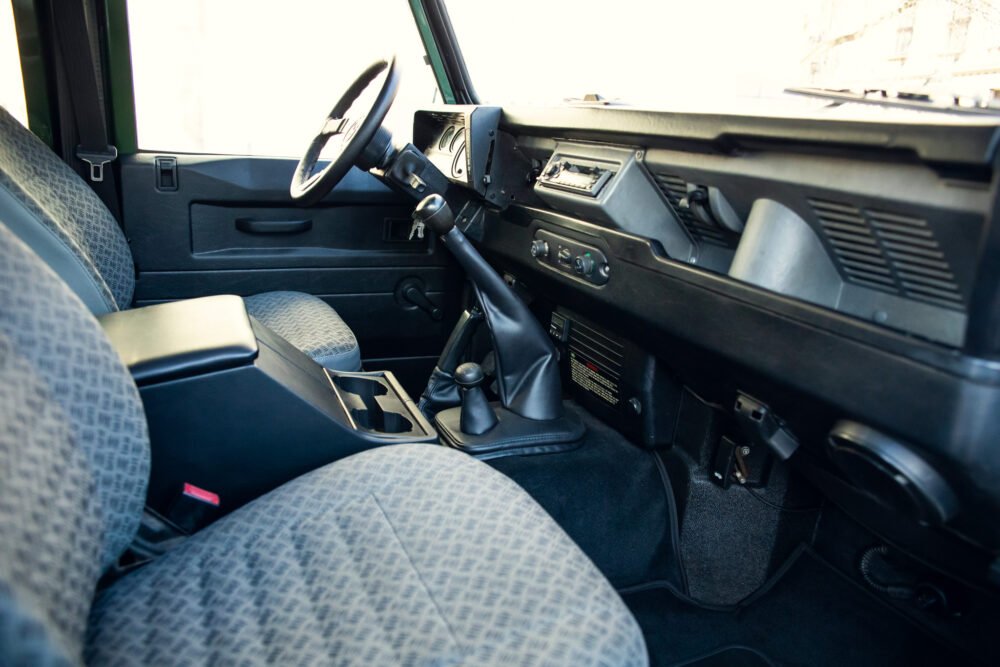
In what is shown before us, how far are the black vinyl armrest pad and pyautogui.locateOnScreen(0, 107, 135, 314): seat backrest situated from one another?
0.70 ft

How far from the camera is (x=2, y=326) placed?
68 centimetres

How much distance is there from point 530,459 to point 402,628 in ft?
3.14

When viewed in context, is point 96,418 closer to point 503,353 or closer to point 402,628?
point 402,628

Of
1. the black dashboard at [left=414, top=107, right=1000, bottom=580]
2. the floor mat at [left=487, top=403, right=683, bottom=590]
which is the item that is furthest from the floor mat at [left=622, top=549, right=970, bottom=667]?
the black dashboard at [left=414, top=107, right=1000, bottom=580]

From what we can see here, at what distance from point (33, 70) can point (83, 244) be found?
69 cm

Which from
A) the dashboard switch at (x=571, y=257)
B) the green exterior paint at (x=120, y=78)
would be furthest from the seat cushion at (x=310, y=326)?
the green exterior paint at (x=120, y=78)

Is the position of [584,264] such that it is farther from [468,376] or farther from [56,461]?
[56,461]

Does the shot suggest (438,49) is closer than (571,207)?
No

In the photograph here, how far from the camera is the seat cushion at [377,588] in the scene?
72 cm

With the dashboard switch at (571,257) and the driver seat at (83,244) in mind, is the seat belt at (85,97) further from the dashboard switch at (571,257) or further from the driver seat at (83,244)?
the dashboard switch at (571,257)

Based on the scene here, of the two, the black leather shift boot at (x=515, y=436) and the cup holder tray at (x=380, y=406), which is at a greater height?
the cup holder tray at (x=380, y=406)

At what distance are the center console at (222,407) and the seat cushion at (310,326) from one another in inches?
16.4

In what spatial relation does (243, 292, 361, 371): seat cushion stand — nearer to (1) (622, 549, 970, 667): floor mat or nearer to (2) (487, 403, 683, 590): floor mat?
(2) (487, 403, 683, 590): floor mat

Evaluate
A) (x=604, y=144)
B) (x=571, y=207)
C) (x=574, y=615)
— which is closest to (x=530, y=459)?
(x=571, y=207)
